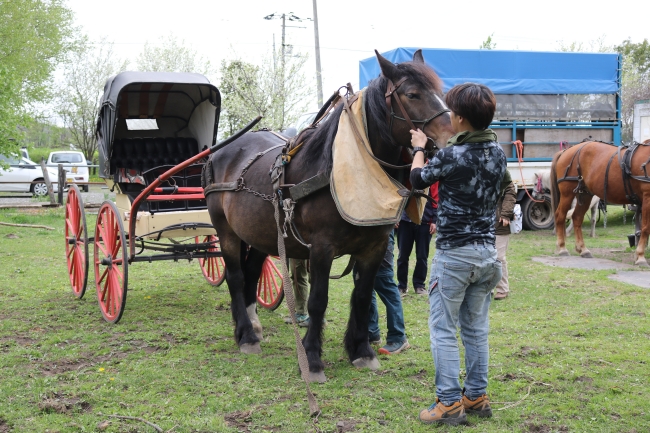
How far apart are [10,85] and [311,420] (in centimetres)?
1230

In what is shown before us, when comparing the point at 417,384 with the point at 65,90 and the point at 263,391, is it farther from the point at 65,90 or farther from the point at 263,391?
the point at 65,90

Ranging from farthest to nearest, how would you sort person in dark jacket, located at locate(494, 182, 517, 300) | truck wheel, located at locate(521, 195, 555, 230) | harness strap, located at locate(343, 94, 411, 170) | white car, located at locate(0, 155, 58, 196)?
white car, located at locate(0, 155, 58, 196) < truck wheel, located at locate(521, 195, 555, 230) < person in dark jacket, located at locate(494, 182, 517, 300) < harness strap, located at locate(343, 94, 411, 170)

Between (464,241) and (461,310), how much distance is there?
472 millimetres

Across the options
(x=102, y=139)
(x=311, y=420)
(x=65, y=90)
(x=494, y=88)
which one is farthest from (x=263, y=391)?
(x=65, y=90)

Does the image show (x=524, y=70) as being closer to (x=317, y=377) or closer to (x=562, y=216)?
(x=562, y=216)

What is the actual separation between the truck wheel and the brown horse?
2.38 metres

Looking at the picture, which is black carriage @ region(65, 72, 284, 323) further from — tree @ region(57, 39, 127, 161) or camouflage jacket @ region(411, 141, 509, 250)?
tree @ region(57, 39, 127, 161)

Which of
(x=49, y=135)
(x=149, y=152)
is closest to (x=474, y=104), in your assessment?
(x=149, y=152)

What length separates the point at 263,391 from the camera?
3971 millimetres

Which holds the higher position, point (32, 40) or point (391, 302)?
point (32, 40)

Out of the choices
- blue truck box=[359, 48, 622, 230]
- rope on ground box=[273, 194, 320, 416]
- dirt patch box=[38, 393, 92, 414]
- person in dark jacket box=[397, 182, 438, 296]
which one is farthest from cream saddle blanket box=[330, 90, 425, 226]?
blue truck box=[359, 48, 622, 230]

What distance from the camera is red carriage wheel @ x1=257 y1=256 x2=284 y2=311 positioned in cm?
618

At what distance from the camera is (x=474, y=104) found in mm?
2984

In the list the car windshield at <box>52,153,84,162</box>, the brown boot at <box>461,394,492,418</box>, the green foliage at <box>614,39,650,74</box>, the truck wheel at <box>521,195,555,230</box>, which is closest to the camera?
the brown boot at <box>461,394,492,418</box>
